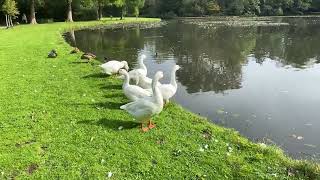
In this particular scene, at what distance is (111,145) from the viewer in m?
11.4

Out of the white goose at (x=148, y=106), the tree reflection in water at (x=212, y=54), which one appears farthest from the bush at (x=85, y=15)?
the white goose at (x=148, y=106)

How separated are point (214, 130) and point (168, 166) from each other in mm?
3188

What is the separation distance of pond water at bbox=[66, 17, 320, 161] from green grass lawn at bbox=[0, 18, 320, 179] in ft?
8.33

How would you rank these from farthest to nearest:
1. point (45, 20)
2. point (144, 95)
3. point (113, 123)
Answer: point (45, 20) → point (144, 95) → point (113, 123)

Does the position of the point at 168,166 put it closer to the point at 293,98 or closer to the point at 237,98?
the point at 237,98

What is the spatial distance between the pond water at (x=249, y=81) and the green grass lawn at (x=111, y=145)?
8.33 feet

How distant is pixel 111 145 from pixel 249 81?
49.4 feet

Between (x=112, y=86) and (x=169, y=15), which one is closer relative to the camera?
(x=112, y=86)

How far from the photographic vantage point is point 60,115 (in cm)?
1397

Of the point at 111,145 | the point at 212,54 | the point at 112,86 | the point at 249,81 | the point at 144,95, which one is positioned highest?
the point at 144,95

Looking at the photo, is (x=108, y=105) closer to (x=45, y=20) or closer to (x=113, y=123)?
(x=113, y=123)

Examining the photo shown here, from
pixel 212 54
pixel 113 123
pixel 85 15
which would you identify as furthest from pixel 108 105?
pixel 85 15

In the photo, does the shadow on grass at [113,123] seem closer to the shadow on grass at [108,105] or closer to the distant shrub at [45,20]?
the shadow on grass at [108,105]

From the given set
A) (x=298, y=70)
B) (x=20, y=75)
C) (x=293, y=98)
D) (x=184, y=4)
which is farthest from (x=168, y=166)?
(x=184, y=4)
